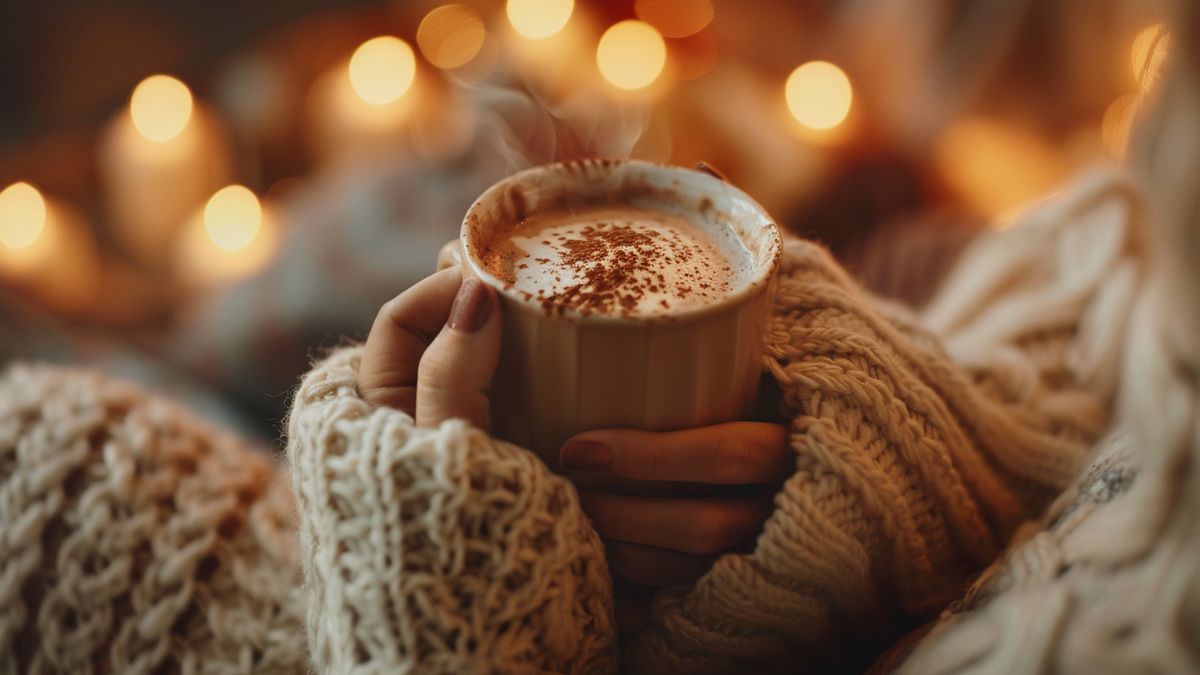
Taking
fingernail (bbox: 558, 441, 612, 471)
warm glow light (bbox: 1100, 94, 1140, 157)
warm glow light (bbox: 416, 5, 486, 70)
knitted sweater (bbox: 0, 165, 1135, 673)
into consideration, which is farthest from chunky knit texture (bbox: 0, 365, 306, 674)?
warm glow light (bbox: 1100, 94, 1140, 157)

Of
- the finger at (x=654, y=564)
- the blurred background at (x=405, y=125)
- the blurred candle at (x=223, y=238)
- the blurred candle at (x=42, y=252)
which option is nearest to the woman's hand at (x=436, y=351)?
the finger at (x=654, y=564)

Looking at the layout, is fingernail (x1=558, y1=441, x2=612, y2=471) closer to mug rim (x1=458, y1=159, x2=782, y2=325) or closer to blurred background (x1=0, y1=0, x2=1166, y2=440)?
mug rim (x1=458, y1=159, x2=782, y2=325)

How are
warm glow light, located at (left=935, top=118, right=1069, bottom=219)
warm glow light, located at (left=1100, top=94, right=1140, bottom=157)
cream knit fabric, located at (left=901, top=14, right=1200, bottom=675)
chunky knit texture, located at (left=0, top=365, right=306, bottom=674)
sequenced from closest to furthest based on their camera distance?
cream knit fabric, located at (left=901, top=14, right=1200, bottom=675) < chunky knit texture, located at (left=0, top=365, right=306, bottom=674) < warm glow light, located at (left=1100, top=94, right=1140, bottom=157) < warm glow light, located at (left=935, top=118, right=1069, bottom=219)

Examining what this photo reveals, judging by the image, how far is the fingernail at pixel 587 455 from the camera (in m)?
0.51

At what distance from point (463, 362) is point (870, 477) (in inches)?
10.1

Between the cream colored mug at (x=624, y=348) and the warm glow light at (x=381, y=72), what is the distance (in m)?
1.06

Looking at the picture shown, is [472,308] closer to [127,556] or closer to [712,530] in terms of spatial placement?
[712,530]

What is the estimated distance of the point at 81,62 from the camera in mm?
1537

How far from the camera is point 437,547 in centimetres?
51

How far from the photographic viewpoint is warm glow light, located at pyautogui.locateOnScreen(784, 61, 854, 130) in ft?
4.67

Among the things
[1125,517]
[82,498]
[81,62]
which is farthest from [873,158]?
[81,62]

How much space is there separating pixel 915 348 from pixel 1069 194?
0.42 m

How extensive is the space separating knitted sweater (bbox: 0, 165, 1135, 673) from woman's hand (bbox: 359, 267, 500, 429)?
2cm

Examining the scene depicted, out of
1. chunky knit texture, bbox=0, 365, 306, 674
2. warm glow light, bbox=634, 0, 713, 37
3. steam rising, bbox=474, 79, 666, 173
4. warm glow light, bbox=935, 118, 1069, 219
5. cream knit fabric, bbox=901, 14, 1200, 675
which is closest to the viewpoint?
cream knit fabric, bbox=901, 14, 1200, 675
